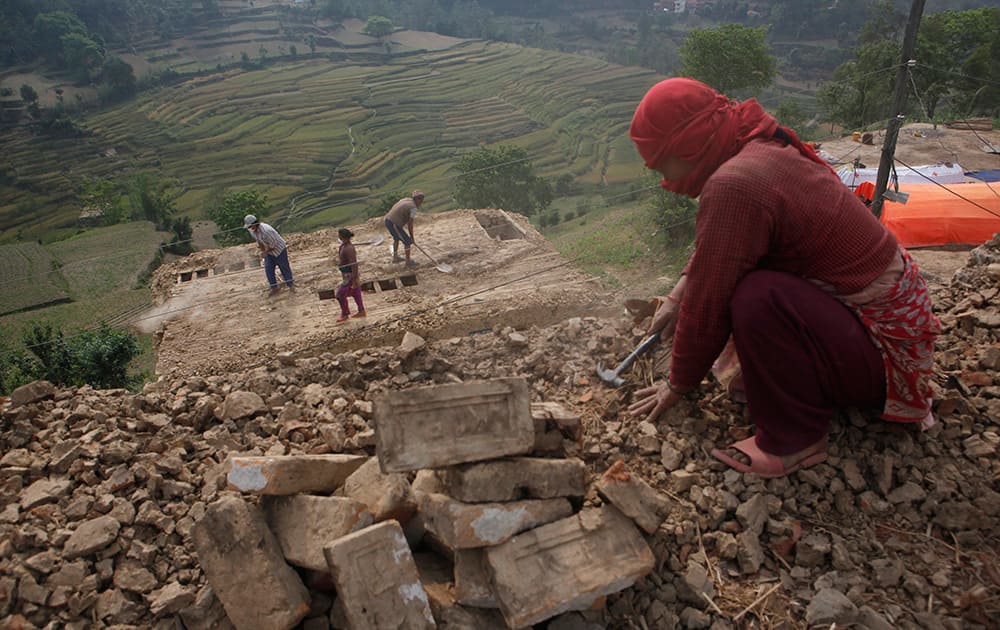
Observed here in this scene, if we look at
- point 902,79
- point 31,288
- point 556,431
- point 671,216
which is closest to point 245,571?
point 556,431

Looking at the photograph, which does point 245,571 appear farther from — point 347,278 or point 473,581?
point 347,278

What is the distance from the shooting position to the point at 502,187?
20.4 metres

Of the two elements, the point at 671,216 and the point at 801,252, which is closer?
the point at 801,252

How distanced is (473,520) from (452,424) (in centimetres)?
30

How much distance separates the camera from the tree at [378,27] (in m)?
48.0

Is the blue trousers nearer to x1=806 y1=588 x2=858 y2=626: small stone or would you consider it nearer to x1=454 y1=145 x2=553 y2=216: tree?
x1=806 y1=588 x2=858 y2=626: small stone

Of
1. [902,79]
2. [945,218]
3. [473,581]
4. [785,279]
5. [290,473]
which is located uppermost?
[902,79]

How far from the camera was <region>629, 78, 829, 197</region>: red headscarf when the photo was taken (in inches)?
74.3

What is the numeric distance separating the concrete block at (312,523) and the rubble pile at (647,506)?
1 centimetres

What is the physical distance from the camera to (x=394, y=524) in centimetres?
173

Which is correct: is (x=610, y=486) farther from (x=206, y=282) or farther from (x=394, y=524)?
(x=206, y=282)

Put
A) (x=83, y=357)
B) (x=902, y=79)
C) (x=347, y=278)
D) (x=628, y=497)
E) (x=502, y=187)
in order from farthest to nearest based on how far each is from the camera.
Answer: (x=502, y=187) < (x=83, y=357) < (x=347, y=278) < (x=902, y=79) < (x=628, y=497)

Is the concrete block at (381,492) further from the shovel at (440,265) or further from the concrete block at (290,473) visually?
the shovel at (440,265)

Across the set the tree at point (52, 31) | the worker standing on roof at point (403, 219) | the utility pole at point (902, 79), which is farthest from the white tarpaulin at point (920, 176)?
the tree at point (52, 31)
